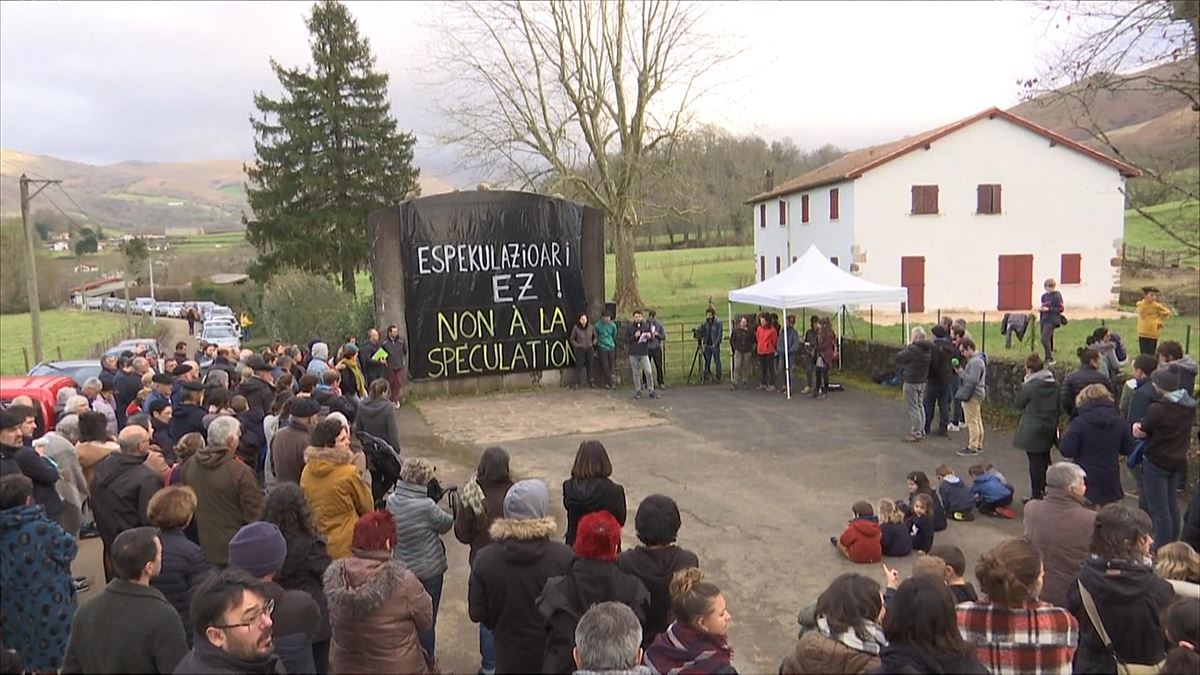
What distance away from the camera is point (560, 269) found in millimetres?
16578

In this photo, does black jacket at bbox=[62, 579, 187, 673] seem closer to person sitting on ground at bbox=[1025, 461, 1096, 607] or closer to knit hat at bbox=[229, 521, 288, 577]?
knit hat at bbox=[229, 521, 288, 577]

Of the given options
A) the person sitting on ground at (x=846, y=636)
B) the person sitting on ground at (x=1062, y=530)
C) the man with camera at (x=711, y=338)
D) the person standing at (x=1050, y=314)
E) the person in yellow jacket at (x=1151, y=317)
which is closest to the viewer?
the person sitting on ground at (x=846, y=636)

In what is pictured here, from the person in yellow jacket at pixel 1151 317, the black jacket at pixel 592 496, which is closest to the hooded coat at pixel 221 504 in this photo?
the black jacket at pixel 592 496

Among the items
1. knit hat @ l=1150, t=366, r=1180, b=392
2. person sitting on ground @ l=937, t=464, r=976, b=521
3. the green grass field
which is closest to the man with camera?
person sitting on ground @ l=937, t=464, r=976, b=521

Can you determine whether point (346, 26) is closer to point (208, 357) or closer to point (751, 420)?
point (208, 357)

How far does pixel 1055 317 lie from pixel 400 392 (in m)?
13.1

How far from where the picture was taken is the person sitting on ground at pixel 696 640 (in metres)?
3.06

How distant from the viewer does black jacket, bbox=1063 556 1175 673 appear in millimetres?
3662

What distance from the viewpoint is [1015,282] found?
92.5ft

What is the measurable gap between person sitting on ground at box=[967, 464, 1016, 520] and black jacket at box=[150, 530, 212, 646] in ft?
22.7

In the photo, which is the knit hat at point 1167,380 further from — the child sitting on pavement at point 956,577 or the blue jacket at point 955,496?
the child sitting on pavement at point 956,577

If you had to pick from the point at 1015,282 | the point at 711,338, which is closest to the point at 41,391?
the point at 711,338

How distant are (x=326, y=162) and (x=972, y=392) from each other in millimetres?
31189

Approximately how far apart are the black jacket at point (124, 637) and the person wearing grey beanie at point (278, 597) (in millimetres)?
363
